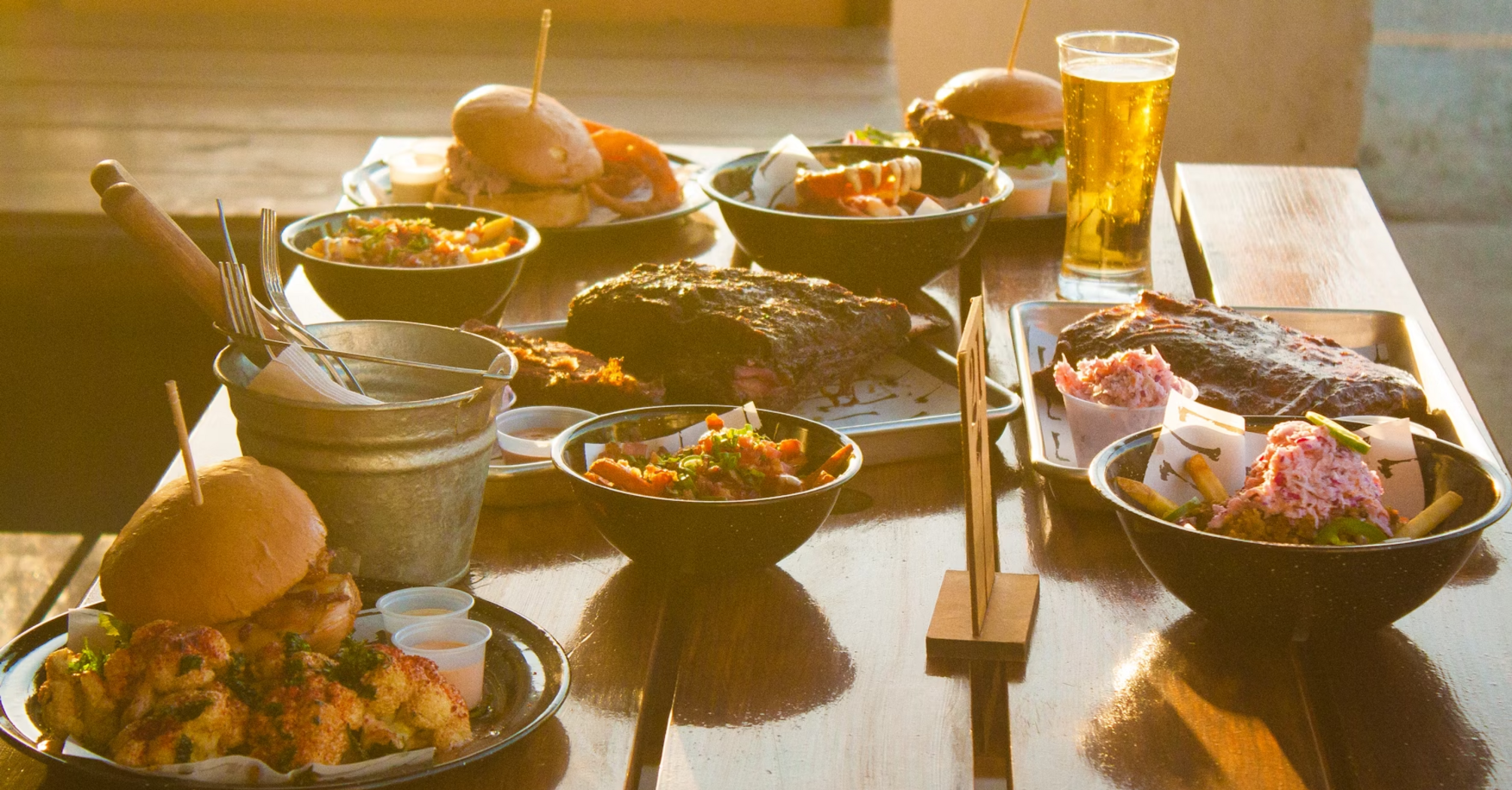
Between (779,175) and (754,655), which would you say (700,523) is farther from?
(779,175)

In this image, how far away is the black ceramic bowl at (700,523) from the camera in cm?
121

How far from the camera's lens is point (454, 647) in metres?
1.08

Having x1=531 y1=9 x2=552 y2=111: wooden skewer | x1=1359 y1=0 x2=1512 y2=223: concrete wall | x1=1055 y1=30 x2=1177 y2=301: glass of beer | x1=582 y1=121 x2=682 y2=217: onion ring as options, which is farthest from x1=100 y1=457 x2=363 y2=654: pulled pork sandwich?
x1=1359 y1=0 x2=1512 y2=223: concrete wall

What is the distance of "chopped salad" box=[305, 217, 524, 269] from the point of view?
6.39 ft

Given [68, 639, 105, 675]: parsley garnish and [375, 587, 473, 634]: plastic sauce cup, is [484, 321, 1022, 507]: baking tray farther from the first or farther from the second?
[68, 639, 105, 675]: parsley garnish

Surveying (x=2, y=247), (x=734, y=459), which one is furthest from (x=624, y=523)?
(x=2, y=247)

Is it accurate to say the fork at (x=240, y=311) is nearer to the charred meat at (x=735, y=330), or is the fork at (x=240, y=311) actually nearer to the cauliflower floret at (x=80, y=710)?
the cauliflower floret at (x=80, y=710)

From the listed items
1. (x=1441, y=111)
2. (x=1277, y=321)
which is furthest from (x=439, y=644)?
(x=1441, y=111)

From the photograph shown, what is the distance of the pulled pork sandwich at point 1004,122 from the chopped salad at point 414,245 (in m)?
0.83

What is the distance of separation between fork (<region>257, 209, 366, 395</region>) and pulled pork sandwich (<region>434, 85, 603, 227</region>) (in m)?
0.89

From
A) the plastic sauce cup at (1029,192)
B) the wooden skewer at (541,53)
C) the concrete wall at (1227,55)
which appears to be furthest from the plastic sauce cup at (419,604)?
the concrete wall at (1227,55)

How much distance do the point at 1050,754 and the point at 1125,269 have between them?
1.14m

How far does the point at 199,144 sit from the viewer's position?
412 centimetres

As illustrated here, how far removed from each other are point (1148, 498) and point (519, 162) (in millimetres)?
1374
